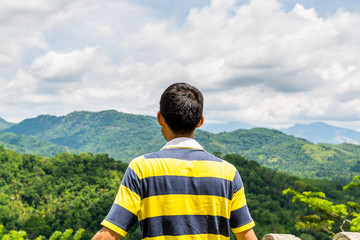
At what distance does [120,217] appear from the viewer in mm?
1265

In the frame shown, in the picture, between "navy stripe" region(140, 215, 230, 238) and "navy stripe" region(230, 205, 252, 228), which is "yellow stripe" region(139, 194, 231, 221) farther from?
"navy stripe" region(230, 205, 252, 228)

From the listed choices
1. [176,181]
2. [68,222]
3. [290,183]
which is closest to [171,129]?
[176,181]

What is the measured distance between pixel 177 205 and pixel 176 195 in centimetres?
4

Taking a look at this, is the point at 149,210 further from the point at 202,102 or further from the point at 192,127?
the point at 202,102

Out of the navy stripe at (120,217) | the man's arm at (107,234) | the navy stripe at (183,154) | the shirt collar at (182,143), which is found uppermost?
the shirt collar at (182,143)

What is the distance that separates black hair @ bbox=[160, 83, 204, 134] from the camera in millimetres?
1418

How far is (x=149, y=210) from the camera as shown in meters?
1.31

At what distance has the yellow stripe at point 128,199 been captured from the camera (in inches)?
50.2

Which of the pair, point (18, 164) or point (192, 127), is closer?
point (192, 127)

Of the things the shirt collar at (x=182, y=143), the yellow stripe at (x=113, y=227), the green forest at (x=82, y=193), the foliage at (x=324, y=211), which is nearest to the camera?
the yellow stripe at (x=113, y=227)

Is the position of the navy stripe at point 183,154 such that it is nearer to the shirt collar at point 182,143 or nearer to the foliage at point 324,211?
the shirt collar at point 182,143

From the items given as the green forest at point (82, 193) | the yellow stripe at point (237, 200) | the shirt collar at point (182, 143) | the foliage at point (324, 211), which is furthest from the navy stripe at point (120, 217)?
the green forest at point (82, 193)

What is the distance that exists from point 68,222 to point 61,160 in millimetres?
27492

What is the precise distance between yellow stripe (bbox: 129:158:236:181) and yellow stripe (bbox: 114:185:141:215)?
0.25 ft
